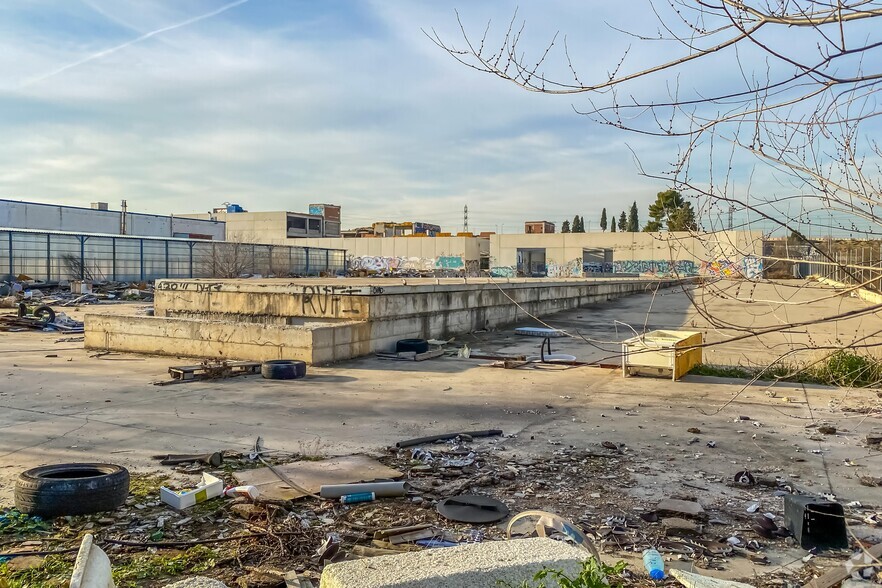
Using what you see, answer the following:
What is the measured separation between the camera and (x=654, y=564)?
13.0ft

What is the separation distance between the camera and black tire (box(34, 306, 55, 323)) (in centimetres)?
2064

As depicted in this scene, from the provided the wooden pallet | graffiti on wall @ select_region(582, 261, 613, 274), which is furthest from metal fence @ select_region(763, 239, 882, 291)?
graffiti on wall @ select_region(582, 261, 613, 274)

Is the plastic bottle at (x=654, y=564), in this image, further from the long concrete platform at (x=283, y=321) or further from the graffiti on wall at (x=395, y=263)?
the graffiti on wall at (x=395, y=263)

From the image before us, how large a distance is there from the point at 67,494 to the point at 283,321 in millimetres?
10598

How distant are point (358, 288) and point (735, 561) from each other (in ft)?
37.0

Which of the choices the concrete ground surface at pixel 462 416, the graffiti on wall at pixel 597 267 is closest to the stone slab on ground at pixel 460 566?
the concrete ground surface at pixel 462 416

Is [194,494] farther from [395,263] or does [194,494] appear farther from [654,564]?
[395,263]

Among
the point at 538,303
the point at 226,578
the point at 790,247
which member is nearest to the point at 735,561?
the point at 790,247

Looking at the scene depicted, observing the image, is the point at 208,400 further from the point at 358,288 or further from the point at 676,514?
the point at 676,514

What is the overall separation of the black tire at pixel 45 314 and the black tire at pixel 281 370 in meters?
13.3

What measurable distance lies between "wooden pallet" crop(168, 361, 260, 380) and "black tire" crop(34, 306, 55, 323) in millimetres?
11808

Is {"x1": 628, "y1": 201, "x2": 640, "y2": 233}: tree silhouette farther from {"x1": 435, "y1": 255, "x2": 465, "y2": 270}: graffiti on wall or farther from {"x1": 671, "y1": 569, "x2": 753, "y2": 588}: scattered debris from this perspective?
{"x1": 671, "y1": 569, "x2": 753, "y2": 588}: scattered debris

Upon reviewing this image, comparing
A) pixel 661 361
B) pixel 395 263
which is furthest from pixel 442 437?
pixel 395 263

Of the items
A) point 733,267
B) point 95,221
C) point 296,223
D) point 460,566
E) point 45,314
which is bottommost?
point 45,314
